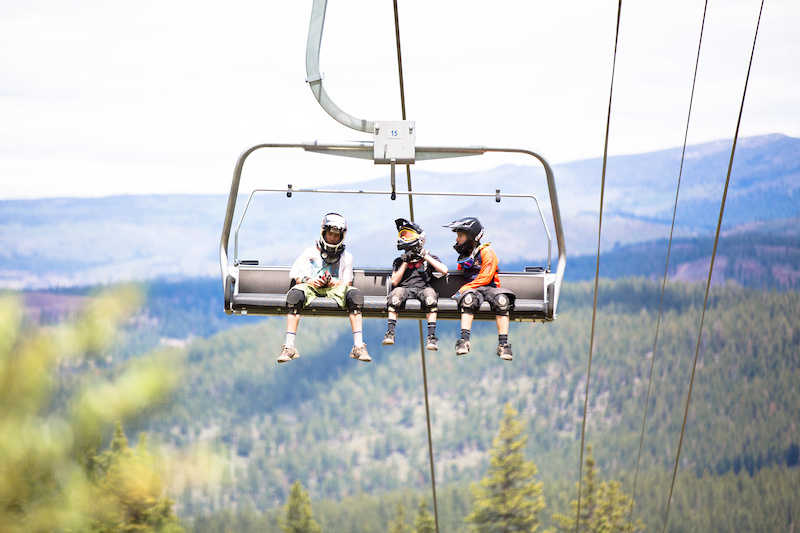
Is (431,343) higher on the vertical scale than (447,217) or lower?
higher

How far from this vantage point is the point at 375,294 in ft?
26.8

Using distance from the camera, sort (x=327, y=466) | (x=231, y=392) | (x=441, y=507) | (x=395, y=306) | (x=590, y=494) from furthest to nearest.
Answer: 1. (x=231, y=392)
2. (x=327, y=466)
3. (x=441, y=507)
4. (x=590, y=494)
5. (x=395, y=306)

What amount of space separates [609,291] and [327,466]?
98.7 ft

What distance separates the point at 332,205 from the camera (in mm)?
140000

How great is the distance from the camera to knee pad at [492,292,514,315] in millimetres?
7410

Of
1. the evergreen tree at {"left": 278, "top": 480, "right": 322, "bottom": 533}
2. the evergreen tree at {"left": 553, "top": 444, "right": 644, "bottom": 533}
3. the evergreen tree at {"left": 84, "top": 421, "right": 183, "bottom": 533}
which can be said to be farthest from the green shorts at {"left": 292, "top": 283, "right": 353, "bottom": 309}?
the evergreen tree at {"left": 278, "top": 480, "right": 322, "bottom": 533}

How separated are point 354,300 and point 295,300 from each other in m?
0.39

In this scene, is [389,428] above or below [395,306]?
below

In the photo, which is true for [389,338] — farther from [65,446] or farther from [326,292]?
[65,446]

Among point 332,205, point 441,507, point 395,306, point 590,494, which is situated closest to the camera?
point 395,306

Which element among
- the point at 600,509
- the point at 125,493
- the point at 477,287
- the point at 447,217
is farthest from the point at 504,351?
the point at 447,217

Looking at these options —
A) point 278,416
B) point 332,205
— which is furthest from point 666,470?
point 332,205

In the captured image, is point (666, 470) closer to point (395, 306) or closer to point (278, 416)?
point (278, 416)

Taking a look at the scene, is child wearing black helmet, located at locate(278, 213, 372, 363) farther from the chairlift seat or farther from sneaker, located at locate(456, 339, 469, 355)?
sneaker, located at locate(456, 339, 469, 355)
